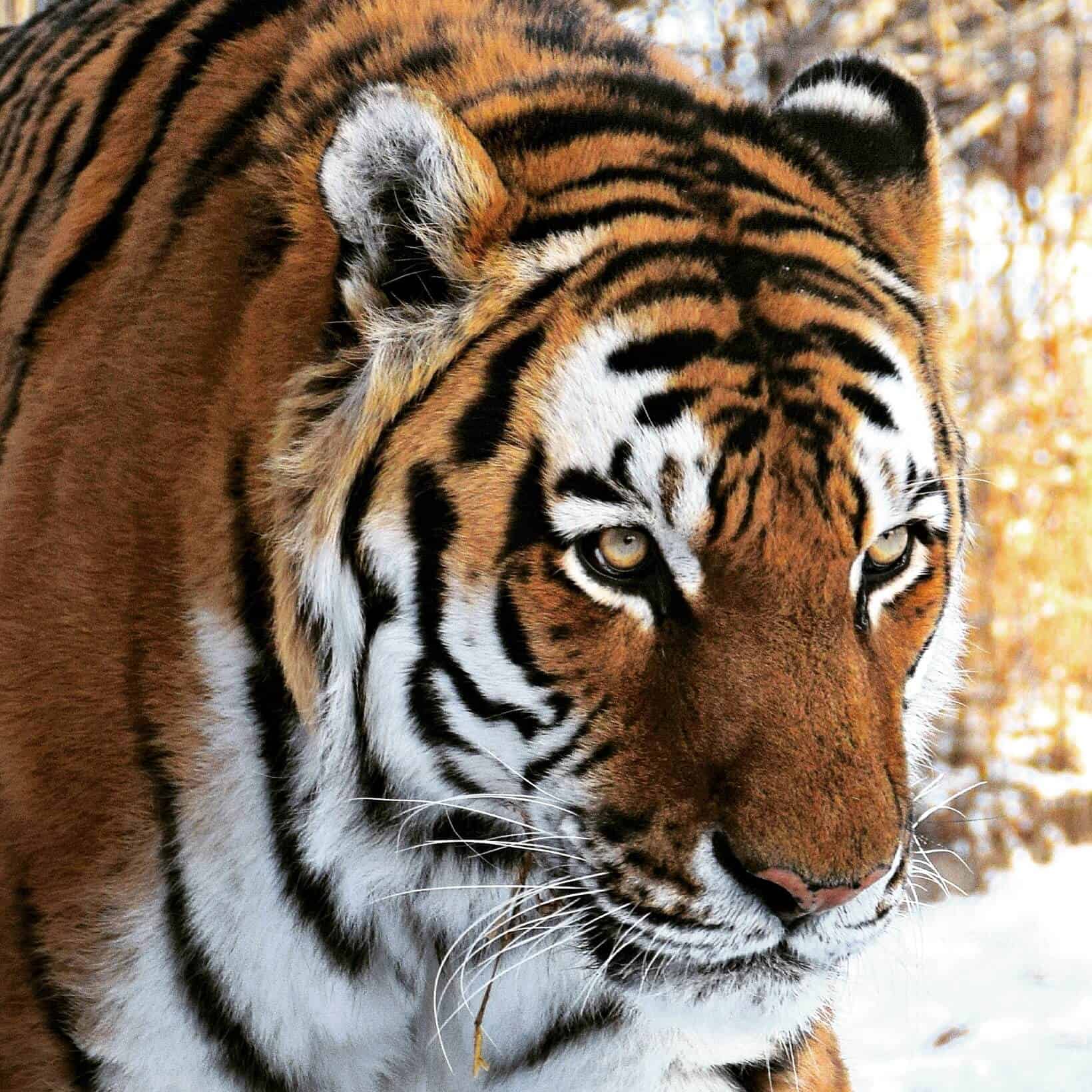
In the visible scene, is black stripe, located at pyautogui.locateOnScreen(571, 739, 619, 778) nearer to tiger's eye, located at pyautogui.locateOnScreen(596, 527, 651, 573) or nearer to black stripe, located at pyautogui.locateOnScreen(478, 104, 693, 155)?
tiger's eye, located at pyautogui.locateOnScreen(596, 527, 651, 573)

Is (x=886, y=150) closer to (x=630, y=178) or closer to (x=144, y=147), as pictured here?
(x=630, y=178)

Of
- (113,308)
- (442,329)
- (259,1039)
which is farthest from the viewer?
(113,308)

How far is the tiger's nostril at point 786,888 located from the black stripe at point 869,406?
18.8 inches

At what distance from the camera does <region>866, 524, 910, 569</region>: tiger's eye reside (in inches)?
63.4

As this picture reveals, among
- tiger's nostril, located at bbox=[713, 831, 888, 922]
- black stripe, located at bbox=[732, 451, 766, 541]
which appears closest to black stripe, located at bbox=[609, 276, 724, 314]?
black stripe, located at bbox=[732, 451, 766, 541]

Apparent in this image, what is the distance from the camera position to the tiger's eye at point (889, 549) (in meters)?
1.61

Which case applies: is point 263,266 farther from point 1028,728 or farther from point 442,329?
point 1028,728

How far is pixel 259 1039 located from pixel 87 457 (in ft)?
2.42

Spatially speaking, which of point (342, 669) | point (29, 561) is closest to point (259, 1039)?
point (342, 669)

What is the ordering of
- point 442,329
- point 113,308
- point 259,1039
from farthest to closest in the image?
point 113,308
point 259,1039
point 442,329

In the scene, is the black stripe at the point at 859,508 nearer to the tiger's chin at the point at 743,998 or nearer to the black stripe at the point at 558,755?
the black stripe at the point at 558,755

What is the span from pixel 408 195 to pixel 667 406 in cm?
37

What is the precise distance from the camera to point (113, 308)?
1.96m

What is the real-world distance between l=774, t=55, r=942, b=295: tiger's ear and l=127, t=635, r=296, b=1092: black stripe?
107 centimetres
